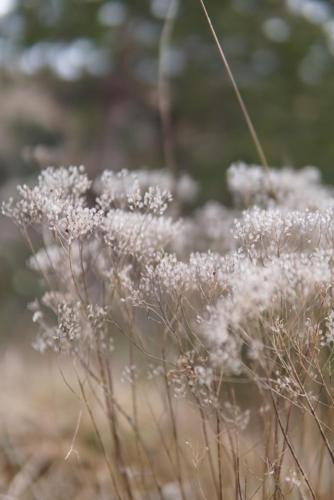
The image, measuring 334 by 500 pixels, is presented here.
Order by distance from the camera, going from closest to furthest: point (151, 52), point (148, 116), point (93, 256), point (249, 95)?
point (93, 256)
point (249, 95)
point (151, 52)
point (148, 116)

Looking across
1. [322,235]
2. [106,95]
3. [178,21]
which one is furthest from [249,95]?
[322,235]

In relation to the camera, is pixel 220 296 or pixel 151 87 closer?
pixel 220 296

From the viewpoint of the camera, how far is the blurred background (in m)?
8.06

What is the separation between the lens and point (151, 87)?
361 inches

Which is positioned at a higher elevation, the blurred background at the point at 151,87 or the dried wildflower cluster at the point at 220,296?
the blurred background at the point at 151,87

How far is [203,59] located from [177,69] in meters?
0.37

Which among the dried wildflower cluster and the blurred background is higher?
the blurred background

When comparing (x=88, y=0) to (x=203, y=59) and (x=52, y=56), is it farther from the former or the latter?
(x=203, y=59)

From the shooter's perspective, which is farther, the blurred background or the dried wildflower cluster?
the blurred background

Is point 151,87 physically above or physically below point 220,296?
above

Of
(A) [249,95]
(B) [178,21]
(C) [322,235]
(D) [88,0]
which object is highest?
(D) [88,0]

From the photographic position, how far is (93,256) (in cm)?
203

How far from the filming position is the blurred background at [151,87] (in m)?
8.06

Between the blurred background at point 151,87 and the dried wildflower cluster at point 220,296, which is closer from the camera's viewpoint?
the dried wildflower cluster at point 220,296
